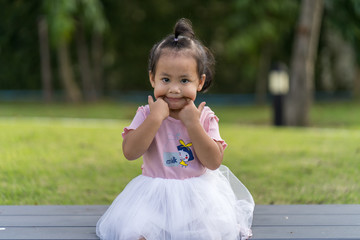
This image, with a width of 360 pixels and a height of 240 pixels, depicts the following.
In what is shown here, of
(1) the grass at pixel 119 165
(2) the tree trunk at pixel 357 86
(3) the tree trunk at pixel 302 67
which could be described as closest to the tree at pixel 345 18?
(3) the tree trunk at pixel 302 67

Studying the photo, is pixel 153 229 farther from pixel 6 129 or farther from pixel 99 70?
pixel 99 70

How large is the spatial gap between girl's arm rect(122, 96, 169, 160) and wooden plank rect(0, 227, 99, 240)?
47 centimetres

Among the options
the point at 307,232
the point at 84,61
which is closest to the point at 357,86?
the point at 84,61

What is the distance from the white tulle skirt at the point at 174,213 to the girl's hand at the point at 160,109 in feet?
1.08

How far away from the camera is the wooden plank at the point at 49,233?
2.56 metres

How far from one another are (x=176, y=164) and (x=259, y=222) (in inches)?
24.5

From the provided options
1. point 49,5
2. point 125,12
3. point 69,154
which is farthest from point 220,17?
point 69,154

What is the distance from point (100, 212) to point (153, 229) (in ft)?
2.49

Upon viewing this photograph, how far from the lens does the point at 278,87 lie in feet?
40.4

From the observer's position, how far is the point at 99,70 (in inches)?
918

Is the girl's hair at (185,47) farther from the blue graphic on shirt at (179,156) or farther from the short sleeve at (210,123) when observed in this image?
the blue graphic on shirt at (179,156)

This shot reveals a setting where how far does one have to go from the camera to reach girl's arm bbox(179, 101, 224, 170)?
249 centimetres

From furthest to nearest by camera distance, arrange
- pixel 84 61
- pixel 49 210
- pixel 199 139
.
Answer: pixel 84 61, pixel 49 210, pixel 199 139

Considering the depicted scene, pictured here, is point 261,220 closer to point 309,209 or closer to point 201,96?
point 309,209
